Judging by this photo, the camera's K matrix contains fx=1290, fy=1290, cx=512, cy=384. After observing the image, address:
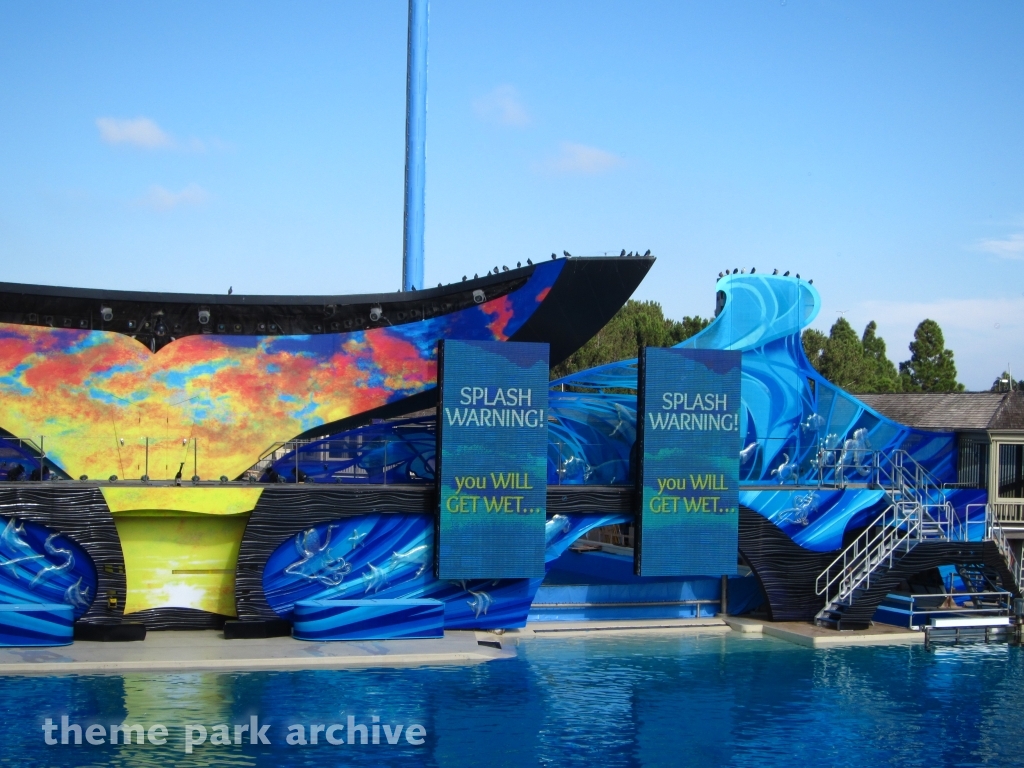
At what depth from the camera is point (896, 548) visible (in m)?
26.6

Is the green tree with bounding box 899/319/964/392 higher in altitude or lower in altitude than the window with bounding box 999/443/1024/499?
higher

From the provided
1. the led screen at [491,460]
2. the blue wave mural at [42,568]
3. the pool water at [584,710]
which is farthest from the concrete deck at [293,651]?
the led screen at [491,460]

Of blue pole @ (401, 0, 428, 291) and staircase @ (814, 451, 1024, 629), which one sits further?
blue pole @ (401, 0, 428, 291)

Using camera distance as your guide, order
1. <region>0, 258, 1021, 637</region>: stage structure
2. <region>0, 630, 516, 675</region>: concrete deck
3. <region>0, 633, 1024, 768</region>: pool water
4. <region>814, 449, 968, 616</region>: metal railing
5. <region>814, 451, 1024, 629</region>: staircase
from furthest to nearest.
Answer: <region>814, 449, 968, 616</region>: metal railing < <region>814, 451, 1024, 629</region>: staircase < <region>0, 258, 1021, 637</region>: stage structure < <region>0, 630, 516, 675</region>: concrete deck < <region>0, 633, 1024, 768</region>: pool water

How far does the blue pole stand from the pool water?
15.4 metres

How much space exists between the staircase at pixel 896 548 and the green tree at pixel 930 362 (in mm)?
37750

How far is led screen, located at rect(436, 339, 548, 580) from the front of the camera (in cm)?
2417

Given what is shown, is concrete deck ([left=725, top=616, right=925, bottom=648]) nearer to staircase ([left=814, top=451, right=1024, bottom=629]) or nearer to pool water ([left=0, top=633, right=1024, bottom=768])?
staircase ([left=814, top=451, right=1024, bottom=629])

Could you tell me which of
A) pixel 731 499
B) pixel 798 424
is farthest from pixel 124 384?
pixel 798 424

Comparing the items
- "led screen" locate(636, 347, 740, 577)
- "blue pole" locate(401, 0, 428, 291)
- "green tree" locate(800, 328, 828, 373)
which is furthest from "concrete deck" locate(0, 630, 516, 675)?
"green tree" locate(800, 328, 828, 373)

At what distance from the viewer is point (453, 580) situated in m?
24.6

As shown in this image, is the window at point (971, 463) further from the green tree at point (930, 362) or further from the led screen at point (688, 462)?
the green tree at point (930, 362)

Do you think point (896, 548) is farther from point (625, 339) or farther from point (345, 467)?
point (625, 339)

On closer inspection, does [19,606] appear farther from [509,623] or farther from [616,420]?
[616,420]
